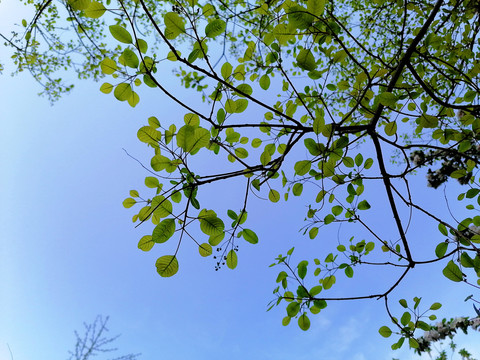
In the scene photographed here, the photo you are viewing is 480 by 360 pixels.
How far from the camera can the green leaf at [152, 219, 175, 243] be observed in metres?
1.20

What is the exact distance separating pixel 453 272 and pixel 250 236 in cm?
103

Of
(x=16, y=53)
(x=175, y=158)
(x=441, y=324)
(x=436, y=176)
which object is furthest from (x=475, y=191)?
(x=16, y=53)

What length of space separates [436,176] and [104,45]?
230 inches

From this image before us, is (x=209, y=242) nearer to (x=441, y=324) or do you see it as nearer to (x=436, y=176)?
(x=441, y=324)

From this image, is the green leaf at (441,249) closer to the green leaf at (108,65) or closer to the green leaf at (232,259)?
the green leaf at (232,259)

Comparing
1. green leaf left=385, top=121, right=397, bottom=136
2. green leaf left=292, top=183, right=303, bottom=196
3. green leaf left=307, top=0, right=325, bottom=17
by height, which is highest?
green leaf left=307, top=0, right=325, bottom=17

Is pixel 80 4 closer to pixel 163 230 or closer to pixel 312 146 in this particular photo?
pixel 163 230

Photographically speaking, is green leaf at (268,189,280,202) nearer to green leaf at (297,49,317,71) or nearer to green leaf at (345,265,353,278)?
green leaf at (297,49,317,71)

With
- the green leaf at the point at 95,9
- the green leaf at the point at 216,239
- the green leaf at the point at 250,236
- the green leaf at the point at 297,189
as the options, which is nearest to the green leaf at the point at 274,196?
the green leaf at the point at 297,189

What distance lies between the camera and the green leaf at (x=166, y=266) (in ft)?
4.21

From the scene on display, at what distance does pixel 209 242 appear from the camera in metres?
1.45

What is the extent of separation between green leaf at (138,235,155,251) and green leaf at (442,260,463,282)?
1.45 metres

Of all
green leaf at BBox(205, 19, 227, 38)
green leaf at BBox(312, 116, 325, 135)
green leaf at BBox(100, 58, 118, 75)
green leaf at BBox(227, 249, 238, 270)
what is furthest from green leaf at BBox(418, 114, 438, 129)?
green leaf at BBox(100, 58, 118, 75)

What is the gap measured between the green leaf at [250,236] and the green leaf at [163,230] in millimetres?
430
